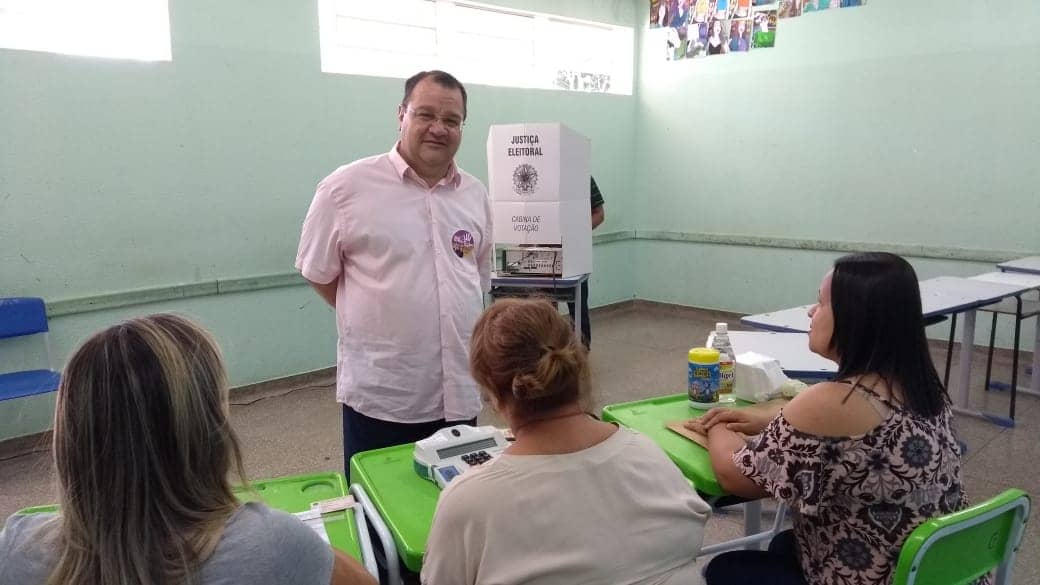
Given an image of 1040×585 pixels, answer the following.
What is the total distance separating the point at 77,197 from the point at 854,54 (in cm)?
478

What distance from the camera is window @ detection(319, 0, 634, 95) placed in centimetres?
431

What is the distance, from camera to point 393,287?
5.91ft

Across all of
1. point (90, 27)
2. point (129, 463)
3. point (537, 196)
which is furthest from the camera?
point (537, 196)

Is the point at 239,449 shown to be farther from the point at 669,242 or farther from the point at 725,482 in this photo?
the point at 669,242

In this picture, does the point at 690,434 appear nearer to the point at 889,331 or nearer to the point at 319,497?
the point at 889,331

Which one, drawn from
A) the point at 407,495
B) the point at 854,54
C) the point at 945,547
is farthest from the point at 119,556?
the point at 854,54

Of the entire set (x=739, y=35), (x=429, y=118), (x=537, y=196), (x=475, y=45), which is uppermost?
(x=739, y=35)

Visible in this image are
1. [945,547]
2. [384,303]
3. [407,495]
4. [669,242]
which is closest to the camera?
[945,547]

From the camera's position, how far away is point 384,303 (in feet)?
5.91

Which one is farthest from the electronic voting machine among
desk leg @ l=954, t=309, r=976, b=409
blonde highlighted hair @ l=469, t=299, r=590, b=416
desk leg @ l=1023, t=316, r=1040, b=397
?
desk leg @ l=1023, t=316, r=1040, b=397

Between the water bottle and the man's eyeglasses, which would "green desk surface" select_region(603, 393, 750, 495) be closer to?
the water bottle

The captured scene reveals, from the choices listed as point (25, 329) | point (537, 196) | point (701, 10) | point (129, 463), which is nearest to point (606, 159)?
point (701, 10)

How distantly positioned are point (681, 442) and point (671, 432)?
66 mm

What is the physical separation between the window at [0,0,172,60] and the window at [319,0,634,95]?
2.99ft
